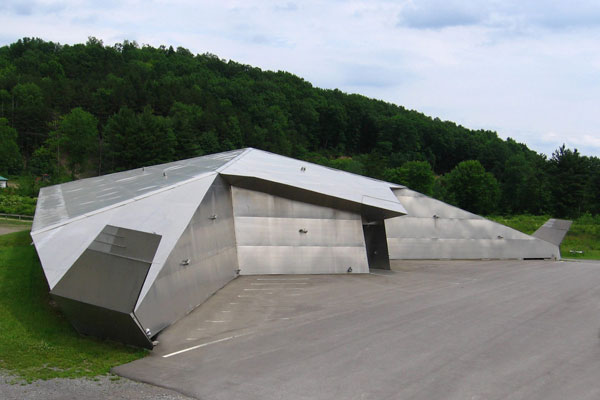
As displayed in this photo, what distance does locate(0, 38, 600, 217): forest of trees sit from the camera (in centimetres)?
6575

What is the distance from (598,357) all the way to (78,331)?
1151 centimetres

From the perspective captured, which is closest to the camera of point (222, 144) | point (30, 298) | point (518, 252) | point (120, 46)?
point (30, 298)

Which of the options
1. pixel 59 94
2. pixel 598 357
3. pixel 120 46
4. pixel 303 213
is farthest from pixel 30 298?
pixel 120 46

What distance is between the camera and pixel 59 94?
80.1m

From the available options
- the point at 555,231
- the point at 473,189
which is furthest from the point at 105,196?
the point at 473,189

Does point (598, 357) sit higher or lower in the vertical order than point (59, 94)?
lower

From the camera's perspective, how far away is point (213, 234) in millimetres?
17484

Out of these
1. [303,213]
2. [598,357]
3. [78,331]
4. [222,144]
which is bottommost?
[598,357]

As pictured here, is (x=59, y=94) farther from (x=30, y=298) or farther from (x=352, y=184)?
(x=30, y=298)

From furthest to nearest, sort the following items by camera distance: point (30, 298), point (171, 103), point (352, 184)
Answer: point (171, 103)
point (352, 184)
point (30, 298)

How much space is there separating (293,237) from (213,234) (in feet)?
15.1

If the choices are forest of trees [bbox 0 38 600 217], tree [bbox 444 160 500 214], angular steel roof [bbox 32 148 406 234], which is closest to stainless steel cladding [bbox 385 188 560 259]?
angular steel roof [bbox 32 148 406 234]

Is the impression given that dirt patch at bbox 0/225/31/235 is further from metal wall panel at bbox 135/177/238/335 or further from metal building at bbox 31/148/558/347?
metal wall panel at bbox 135/177/238/335

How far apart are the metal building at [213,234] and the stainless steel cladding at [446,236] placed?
0.06 metres
